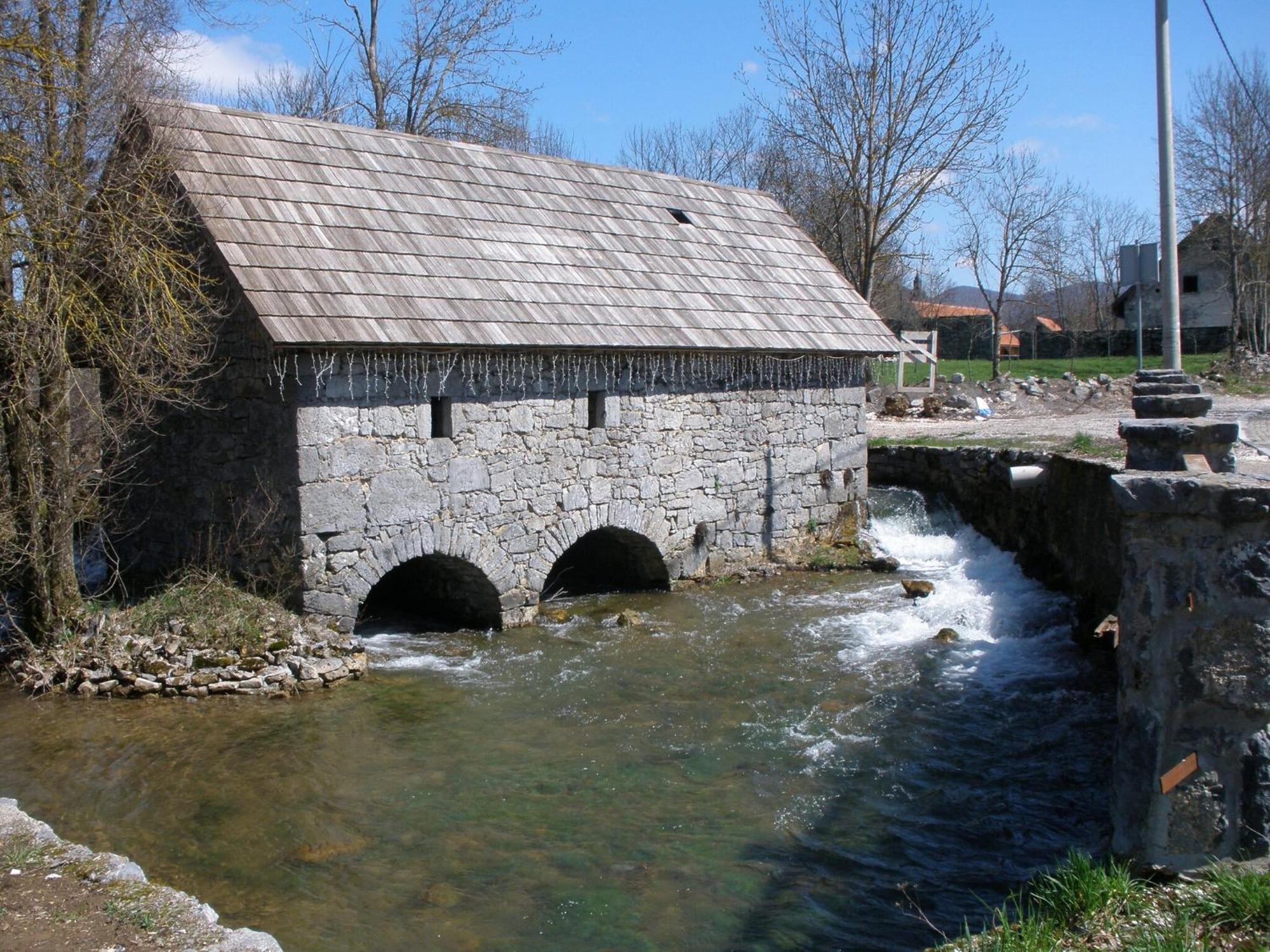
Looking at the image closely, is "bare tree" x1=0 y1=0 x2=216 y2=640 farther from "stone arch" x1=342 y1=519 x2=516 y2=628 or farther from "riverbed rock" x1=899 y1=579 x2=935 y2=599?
"riverbed rock" x1=899 y1=579 x2=935 y2=599

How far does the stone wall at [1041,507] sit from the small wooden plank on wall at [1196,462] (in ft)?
10.4

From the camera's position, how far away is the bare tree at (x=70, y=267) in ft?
24.1

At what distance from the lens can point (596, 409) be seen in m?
10.7

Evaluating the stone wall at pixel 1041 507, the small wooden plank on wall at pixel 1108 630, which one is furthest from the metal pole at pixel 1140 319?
the small wooden plank on wall at pixel 1108 630

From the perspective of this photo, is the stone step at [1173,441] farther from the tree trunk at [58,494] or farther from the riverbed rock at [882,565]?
the riverbed rock at [882,565]

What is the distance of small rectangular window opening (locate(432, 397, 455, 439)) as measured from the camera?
934 centimetres

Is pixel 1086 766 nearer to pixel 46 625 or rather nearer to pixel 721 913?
pixel 721 913

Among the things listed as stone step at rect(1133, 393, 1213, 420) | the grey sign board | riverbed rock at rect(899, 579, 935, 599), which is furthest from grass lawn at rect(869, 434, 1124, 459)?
stone step at rect(1133, 393, 1213, 420)

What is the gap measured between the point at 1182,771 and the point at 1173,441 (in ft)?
4.90

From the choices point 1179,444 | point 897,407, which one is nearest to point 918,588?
point 1179,444

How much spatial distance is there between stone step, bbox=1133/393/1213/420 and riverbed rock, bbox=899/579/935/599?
5.02 meters

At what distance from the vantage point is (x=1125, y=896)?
3.65 m

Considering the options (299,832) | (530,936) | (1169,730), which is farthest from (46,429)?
(1169,730)

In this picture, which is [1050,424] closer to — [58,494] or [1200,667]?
[1200,667]
